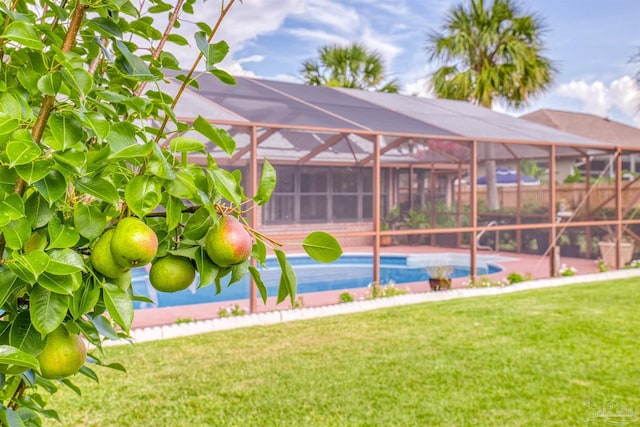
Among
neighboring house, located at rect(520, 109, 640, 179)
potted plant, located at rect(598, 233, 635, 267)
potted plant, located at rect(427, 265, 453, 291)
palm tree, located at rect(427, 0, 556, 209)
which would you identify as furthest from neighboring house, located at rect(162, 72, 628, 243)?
neighboring house, located at rect(520, 109, 640, 179)

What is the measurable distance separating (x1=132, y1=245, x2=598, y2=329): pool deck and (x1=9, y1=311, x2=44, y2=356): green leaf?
2106 mm

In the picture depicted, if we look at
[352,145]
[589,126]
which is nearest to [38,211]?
[352,145]

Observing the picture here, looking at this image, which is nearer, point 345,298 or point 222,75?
point 222,75

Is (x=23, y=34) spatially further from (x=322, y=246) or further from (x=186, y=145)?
(x=322, y=246)

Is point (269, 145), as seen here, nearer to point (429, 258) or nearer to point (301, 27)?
point (429, 258)

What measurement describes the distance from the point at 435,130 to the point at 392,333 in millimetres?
4157

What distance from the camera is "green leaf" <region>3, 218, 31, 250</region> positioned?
727mm

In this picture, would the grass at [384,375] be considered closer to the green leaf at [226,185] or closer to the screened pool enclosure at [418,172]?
the screened pool enclosure at [418,172]

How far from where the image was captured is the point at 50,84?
2.49 ft

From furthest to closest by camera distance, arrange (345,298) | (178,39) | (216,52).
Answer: (345,298), (178,39), (216,52)

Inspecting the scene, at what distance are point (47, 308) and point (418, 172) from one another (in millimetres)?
14305

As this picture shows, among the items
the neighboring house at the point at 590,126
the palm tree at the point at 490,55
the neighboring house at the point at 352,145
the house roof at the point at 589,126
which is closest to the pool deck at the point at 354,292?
the neighboring house at the point at 352,145

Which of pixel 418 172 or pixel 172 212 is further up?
pixel 418 172

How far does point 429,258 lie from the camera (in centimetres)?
1286
